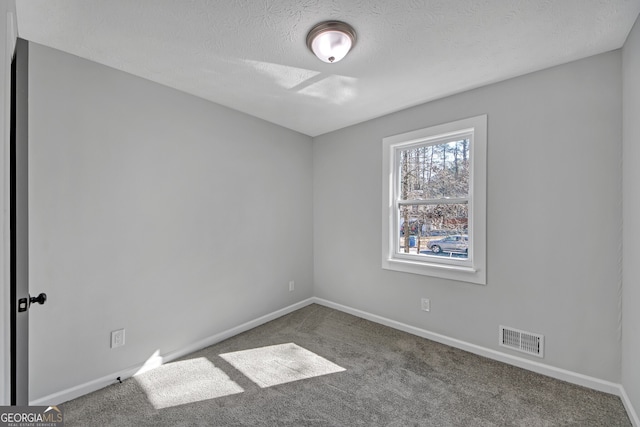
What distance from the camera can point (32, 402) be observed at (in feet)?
5.81

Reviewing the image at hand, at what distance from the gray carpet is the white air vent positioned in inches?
6.6

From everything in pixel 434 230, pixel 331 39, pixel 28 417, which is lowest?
pixel 28 417

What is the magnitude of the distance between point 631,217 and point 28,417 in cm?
335

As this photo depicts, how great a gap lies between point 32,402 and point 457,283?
10.8ft

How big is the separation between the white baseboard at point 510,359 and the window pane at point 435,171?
4.52ft

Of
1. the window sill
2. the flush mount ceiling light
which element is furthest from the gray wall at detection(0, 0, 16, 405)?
the window sill

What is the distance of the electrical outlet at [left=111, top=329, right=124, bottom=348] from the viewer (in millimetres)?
2107

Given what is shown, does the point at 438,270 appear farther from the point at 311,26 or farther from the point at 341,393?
the point at 311,26

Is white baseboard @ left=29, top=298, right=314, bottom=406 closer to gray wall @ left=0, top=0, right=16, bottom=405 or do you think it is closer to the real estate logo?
A: the real estate logo

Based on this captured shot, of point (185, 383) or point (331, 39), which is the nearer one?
point (331, 39)

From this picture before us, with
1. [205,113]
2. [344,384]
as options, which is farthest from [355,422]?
[205,113]

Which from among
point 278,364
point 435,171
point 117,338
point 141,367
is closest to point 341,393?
point 278,364

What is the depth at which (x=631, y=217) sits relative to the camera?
68.2 inches

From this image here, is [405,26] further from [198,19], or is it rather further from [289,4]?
[198,19]
